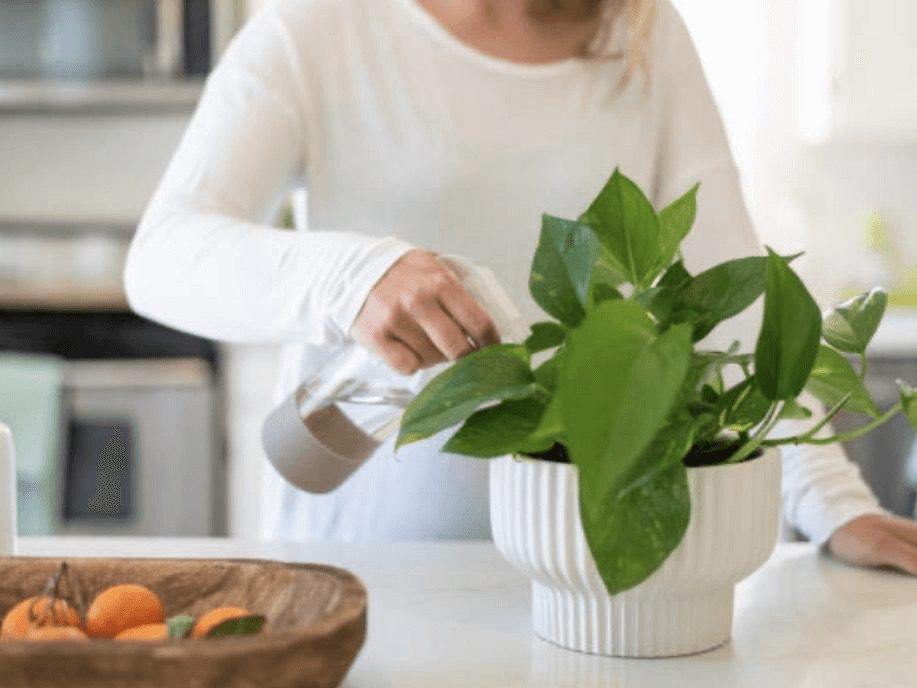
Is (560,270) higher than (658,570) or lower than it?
higher

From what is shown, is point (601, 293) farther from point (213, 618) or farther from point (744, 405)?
point (213, 618)

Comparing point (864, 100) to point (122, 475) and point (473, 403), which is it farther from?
point (473, 403)

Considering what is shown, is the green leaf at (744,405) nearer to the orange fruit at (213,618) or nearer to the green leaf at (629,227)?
the green leaf at (629,227)

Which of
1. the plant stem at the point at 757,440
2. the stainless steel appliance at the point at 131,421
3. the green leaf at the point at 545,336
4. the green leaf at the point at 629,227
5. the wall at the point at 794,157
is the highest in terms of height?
the green leaf at the point at 629,227

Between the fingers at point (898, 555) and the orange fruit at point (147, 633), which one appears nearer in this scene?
the orange fruit at point (147, 633)

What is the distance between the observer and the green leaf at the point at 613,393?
0.72 meters

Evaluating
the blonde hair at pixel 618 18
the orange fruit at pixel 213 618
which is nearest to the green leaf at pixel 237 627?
the orange fruit at pixel 213 618

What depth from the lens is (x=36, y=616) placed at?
84cm

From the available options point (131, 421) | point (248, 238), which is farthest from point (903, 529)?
point (131, 421)

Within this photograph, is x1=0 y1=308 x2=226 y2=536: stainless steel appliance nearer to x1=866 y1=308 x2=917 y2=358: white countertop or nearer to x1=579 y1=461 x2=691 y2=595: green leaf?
x1=866 y1=308 x2=917 y2=358: white countertop

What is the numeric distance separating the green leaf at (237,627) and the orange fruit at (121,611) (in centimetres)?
8

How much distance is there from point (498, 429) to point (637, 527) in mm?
118

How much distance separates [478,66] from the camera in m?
1.49

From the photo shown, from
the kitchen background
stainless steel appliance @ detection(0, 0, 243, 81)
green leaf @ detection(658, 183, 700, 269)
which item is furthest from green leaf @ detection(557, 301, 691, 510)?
stainless steel appliance @ detection(0, 0, 243, 81)
